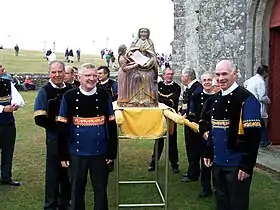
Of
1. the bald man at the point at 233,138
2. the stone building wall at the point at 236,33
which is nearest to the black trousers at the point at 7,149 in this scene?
the bald man at the point at 233,138

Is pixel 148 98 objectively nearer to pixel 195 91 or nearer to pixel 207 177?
pixel 195 91

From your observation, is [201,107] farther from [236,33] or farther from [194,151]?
[236,33]

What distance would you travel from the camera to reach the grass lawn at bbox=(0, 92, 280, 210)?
19.6 feet

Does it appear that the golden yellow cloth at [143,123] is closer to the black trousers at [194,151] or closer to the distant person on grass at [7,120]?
the black trousers at [194,151]

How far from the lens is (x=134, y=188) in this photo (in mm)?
6754

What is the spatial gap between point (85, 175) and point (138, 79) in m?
1.76

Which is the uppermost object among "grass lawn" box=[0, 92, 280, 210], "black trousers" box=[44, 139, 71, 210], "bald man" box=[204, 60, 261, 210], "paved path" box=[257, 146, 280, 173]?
"bald man" box=[204, 60, 261, 210]

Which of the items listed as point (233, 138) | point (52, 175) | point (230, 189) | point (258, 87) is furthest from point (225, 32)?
point (230, 189)

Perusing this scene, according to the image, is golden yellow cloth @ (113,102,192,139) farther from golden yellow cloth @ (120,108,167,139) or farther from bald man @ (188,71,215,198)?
bald man @ (188,71,215,198)

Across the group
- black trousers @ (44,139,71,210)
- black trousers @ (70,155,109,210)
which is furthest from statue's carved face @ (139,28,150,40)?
black trousers @ (70,155,109,210)

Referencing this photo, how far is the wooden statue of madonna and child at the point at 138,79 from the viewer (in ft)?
19.5

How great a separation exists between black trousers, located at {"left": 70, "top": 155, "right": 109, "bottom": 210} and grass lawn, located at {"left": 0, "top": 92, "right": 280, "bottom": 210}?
1155mm

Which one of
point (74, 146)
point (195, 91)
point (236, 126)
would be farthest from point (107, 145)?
point (195, 91)

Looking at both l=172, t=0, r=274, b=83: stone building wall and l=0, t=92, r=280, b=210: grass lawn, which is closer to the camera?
l=0, t=92, r=280, b=210: grass lawn
